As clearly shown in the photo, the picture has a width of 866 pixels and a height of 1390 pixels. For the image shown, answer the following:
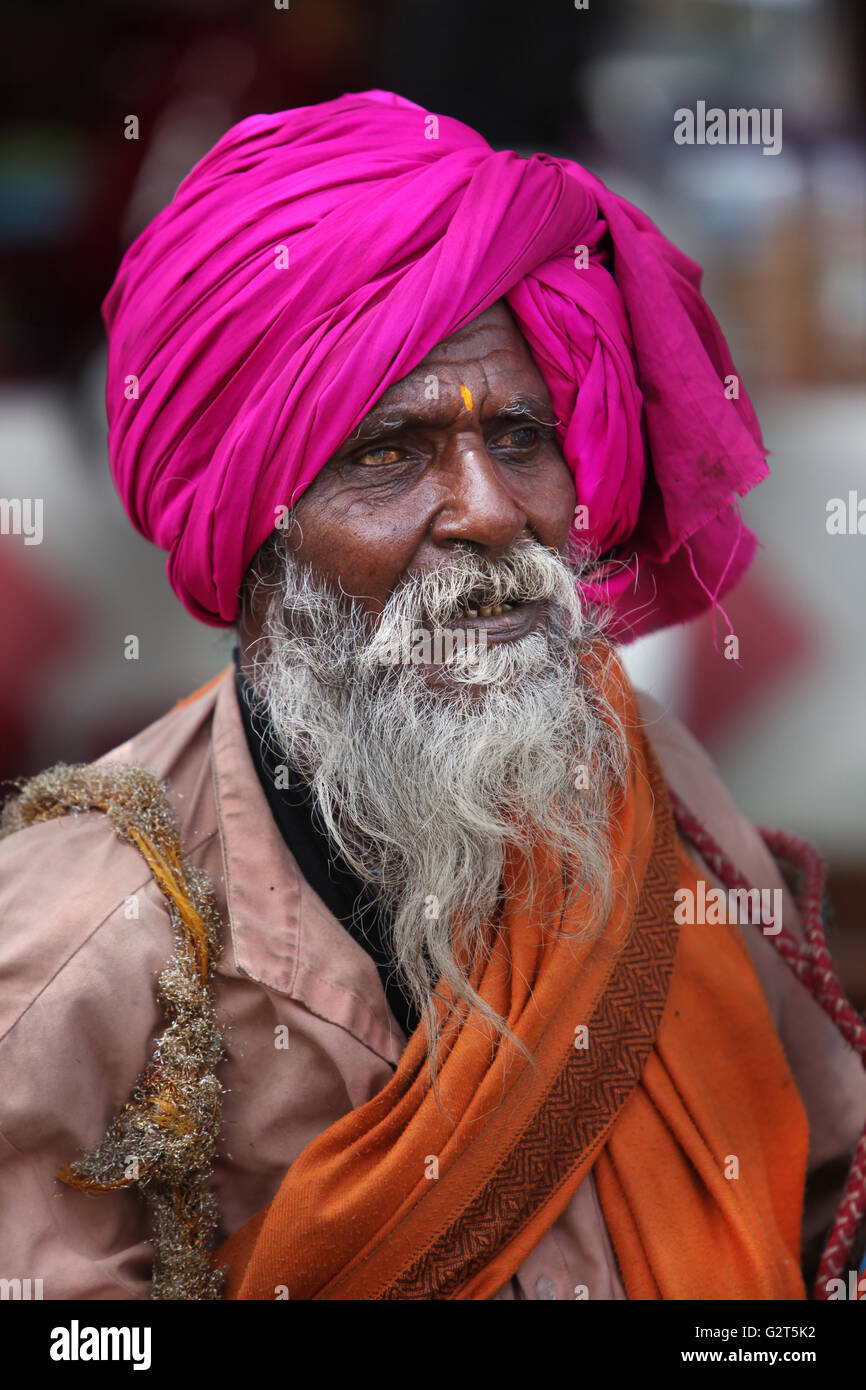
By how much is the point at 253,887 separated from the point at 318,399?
0.67 m

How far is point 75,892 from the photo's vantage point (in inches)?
59.0

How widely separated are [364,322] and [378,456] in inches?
7.2

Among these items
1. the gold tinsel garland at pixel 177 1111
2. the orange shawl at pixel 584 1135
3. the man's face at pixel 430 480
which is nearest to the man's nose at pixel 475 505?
the man's face at pixel 430 480

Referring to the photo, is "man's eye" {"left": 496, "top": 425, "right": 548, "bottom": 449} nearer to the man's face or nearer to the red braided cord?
the man's face

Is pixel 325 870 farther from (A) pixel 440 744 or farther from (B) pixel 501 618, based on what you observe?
(B) pixel 501 618

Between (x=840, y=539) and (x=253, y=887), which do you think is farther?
(x=840, y=539)

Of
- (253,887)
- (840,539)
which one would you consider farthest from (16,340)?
(840,539)

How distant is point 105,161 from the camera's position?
264cm

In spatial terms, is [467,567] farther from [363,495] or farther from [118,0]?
[118,0]

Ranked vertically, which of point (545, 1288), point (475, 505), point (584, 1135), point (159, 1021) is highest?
point (475, 505)

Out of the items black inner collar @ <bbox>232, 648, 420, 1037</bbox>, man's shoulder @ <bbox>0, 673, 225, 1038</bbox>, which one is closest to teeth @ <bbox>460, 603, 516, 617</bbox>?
black inner collar @ <bbox>232, 648, 420, 1037</bbox>

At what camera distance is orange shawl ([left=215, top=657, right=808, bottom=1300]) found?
1.45 metres

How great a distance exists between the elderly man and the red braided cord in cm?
9

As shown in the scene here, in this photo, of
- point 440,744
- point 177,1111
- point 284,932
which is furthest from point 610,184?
point 177,1111
